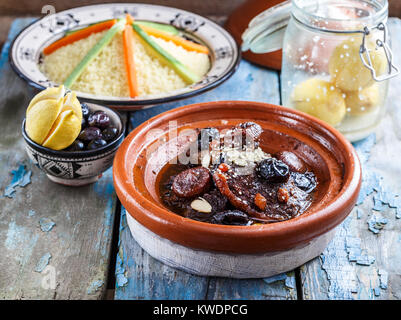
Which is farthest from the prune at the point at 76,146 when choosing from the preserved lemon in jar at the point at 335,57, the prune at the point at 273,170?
the preserved lemon in jar at the point at 335,57

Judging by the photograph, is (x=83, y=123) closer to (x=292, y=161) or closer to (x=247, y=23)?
(x=292, y=161)

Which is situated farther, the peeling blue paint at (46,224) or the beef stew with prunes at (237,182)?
the peeling blue paint at (46,224)

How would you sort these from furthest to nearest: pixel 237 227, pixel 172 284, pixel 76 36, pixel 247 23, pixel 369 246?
pixel 247 23, pixel 76 36, pixel 369 246, pixel 172 284, pixel 237 227

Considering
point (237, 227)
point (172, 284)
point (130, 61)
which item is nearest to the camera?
point (237, 227)

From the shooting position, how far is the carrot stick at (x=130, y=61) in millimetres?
1613

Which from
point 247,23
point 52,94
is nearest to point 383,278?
point 52,94

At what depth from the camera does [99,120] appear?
4.26 feet

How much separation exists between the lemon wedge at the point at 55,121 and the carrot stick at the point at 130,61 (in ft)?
1.26

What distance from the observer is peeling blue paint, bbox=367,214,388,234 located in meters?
A: 1.23

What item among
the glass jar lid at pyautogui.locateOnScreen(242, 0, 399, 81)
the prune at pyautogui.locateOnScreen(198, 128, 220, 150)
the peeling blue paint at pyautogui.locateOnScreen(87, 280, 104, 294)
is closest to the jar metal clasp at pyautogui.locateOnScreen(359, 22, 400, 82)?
the glass jar lid at pyautogui.locateOnScreen(242, 0, 399, 81)

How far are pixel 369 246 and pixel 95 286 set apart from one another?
0.64m

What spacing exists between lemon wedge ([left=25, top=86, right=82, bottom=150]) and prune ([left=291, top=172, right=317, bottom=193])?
54 cm

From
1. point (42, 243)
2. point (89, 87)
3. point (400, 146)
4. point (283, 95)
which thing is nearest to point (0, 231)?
point (42, 243)

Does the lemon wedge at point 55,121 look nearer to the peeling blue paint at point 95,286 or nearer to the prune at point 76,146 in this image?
the prune at point 76,146
